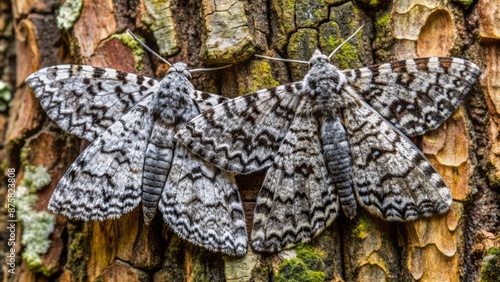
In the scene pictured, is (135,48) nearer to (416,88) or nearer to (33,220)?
(33,220)

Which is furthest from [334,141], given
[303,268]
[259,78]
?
[303,268]

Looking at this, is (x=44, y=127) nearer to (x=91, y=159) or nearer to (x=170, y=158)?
(x=91, y=159)

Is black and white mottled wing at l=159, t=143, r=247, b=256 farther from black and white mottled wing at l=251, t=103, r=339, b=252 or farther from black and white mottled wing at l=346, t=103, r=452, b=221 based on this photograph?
black and white mottled wing at l=346, t=103, r=452, b=221

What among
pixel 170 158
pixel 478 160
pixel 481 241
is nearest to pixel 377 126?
pixel 478 160

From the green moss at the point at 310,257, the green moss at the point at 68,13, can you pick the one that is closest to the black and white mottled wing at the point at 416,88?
the green moss at the point at 310,257

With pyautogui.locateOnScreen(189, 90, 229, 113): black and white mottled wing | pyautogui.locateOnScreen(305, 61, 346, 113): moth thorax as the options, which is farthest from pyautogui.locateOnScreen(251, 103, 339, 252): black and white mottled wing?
pyautogui.locateOnScreen(189, 90, 229, 113): black and white mottled wing

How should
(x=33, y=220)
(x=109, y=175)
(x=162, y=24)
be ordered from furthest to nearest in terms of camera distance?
(x=33, y=220) → (x=162, y=24) → (x=109, y=175)

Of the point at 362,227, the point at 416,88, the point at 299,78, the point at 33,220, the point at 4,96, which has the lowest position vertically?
the point at 362,227
